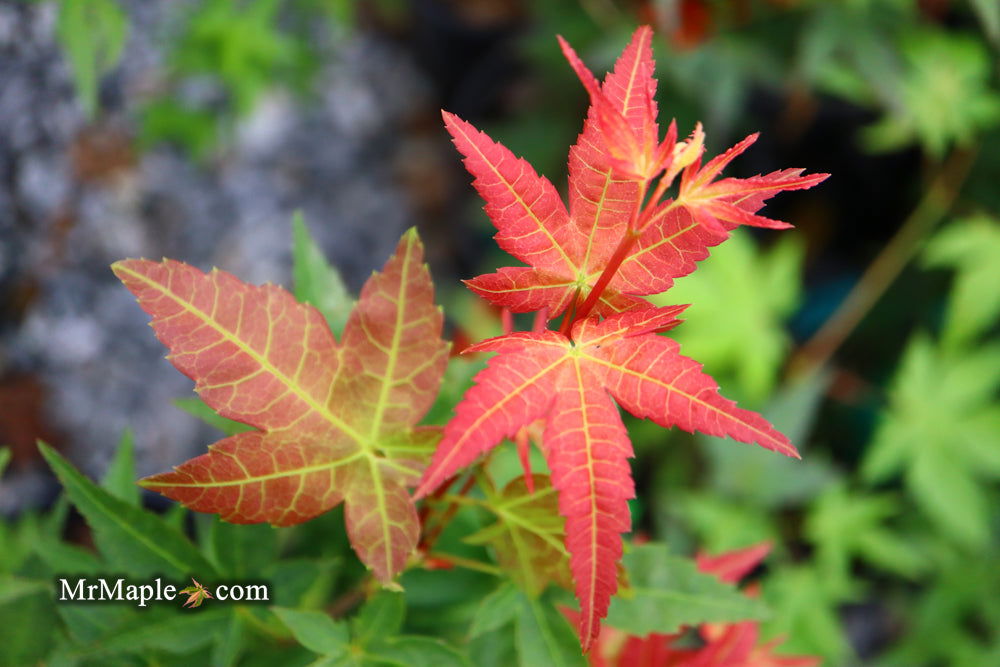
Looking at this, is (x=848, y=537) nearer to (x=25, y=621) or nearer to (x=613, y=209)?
(x=613, y=209)

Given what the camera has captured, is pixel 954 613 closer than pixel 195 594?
No

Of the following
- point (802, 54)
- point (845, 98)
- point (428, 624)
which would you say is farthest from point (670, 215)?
point (845, 98)

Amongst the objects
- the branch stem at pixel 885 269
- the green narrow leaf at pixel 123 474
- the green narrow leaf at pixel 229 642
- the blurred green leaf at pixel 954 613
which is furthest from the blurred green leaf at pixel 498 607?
the blurred green leaf at pixel 954 613

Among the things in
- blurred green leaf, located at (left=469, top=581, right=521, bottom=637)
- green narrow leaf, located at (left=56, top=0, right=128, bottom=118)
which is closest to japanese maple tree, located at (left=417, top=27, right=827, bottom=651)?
blurred green leaf, located at (left=469, top=581, right=521, bottom=637)

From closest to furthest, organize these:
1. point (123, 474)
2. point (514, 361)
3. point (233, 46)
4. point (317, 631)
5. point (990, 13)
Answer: point (514, 361), point (317, 631), point (123, 474), point (990, 13), point (233, 46)

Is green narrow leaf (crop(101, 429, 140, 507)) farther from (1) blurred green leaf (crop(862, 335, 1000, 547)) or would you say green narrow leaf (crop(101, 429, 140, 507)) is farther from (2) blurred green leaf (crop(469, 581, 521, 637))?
(1) blurred green leaf (crop(862, 335, 1000, 547))

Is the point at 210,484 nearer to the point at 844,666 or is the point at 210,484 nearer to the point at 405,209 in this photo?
the point at 844,666

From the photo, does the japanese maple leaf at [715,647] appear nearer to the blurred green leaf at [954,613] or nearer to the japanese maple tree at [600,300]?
the japanese maple tree at [600,300]

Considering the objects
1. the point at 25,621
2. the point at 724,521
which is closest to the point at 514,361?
the point at 25,621
